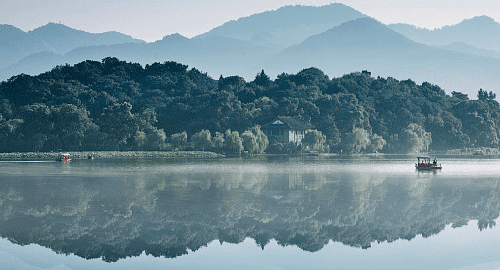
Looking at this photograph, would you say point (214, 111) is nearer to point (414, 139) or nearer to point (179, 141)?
point (179, 141)

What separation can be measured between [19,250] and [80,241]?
1693 millimetres

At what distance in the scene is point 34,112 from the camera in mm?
85625

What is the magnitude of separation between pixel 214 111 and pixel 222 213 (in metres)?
78.7

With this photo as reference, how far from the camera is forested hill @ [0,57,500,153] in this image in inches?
3415

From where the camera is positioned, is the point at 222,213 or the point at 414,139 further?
the point at 414,139

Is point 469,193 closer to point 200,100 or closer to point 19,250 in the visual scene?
point 19,250

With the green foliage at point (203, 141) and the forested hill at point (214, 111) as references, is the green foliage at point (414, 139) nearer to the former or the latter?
the forested hill at point (214, 111)

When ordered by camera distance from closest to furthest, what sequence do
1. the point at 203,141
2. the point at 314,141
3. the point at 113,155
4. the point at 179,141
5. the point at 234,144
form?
the point at 113,155 → the point at 234,144 → the point at 203,141 → the point at 179,141 → the point at 314,141

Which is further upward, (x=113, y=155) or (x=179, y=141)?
(x=179, y=141)

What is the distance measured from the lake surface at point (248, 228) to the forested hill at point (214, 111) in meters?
56.9

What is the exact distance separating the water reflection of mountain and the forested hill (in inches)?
2097

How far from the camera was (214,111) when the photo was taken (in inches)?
3962

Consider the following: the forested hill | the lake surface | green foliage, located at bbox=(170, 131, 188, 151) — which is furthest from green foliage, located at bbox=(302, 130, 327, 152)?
the lake surface

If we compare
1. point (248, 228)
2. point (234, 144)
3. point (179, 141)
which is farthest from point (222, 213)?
point (179, 141)
